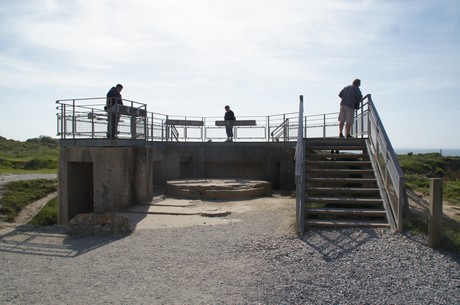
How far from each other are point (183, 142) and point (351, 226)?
12.6 metres

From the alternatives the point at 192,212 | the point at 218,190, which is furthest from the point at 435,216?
the point at 218,190

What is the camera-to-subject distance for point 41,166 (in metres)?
29.2

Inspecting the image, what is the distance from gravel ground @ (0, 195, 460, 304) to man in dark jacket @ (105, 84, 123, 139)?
14.5ft

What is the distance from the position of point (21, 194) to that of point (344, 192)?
13834 millimetres

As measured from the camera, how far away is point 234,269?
653 centimetres

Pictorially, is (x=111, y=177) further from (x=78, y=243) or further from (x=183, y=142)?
(x=183, y=142)

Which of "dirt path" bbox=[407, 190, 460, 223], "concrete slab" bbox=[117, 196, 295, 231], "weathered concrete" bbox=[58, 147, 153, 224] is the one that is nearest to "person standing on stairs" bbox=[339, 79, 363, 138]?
"dirt path" bbox=[407, 190, 460, 223]

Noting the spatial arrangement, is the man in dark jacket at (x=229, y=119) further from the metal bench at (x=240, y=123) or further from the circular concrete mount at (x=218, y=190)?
the circular concrete mount at (x=218, y=190)

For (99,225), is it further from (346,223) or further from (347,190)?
(347,190)

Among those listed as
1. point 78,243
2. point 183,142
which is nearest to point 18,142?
point 183,142

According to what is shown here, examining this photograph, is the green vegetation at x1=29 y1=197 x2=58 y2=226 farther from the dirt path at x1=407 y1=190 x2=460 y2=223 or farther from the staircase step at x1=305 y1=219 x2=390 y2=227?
the dirt path at x1=407 y1=190 x2=460 y2=223

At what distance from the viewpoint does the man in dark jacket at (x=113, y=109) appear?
1264 cm

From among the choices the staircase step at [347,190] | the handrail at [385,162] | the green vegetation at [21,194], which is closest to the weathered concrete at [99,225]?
the staircase step at [347,190]

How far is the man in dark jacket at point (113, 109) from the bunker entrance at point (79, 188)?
1.80m
